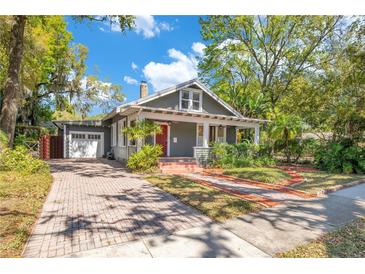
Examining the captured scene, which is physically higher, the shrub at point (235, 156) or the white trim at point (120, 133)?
the white trim at point (120, 133)

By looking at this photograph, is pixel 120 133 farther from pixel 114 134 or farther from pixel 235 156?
pixel 235 156

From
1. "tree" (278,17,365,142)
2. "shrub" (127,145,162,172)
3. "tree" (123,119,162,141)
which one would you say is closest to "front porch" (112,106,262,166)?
"tree" (123,119,162,141)

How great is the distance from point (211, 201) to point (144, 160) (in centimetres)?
560

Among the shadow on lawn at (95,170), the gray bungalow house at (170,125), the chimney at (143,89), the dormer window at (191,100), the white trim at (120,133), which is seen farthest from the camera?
the chimney at (143,89)

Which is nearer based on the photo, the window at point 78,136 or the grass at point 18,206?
the grass at point 18,206

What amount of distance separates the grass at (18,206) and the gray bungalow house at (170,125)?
5.37m

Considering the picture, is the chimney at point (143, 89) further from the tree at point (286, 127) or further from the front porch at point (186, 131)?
the tree at point (286, 127)

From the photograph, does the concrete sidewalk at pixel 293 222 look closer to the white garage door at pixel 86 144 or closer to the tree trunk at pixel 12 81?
the tree trunk at pixel 12 81

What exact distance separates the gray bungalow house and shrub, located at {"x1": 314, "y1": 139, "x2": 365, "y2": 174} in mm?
4443

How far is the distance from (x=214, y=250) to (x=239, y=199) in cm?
299

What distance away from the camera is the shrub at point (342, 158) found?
11.6m

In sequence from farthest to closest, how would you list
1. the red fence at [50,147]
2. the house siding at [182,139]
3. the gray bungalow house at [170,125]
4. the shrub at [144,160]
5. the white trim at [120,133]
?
the red fence at [50,147]
the white trim at [120,133]
the house siding at [182,139]
the gray bungalow house at [170,125]
the shrub at [144,160]

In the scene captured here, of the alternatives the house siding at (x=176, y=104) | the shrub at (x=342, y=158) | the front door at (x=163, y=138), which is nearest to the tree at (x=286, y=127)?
the shrub at (x=342, y=158)

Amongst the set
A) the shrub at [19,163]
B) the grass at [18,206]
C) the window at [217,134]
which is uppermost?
the window at [217,134]
